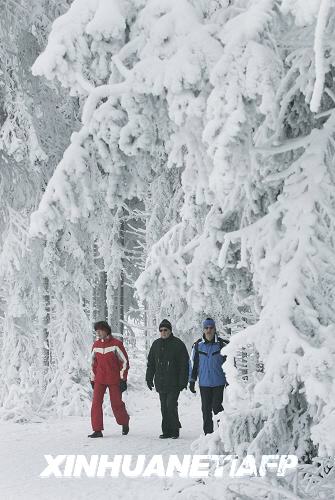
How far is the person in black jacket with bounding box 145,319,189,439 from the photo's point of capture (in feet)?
36.2

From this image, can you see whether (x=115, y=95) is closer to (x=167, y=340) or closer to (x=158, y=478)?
(x=158, y=478)

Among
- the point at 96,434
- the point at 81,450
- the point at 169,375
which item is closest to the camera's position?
the point at 81,450

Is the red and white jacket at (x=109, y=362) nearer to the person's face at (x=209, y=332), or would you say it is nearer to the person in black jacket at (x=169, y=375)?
the person in black jacket at (x=169, y=375)

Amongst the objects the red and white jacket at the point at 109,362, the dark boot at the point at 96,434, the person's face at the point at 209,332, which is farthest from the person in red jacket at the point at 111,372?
the person's face at the point at 209,332

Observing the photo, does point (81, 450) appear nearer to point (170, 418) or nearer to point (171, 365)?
point (170, 418)

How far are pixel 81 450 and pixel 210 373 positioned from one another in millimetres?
2197

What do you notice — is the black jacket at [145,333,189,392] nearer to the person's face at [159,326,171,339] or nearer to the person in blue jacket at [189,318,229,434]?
the person's face at [159,326,171,339]

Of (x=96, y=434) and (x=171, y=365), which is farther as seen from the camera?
(x=171, y=365)

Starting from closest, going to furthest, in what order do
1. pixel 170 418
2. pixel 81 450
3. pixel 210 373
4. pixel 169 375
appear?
1. pixel 81 450
2. pixel 210 373
3. pixel 170 418
4. pixel 169 375

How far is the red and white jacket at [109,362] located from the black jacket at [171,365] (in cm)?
50

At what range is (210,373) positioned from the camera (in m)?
10.3

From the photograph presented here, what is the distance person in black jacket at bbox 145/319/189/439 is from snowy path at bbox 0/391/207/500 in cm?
31

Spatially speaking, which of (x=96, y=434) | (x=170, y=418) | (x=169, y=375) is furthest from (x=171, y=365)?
(x=96, y=434)

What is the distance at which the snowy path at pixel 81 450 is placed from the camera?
7121mm
